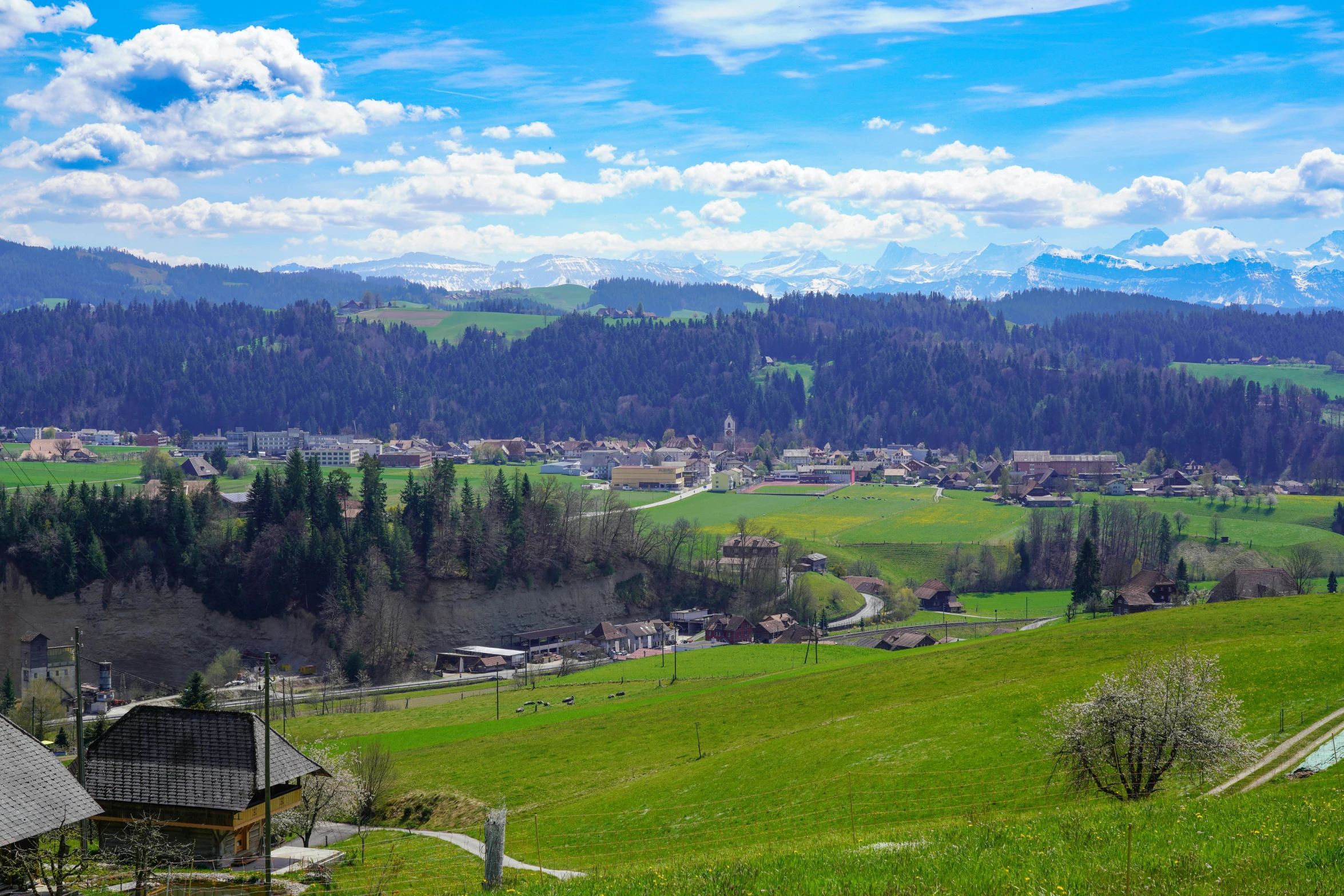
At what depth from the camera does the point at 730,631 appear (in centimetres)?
10169

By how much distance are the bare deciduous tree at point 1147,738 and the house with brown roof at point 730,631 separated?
76.9 metres

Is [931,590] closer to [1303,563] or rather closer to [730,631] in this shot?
[730,631]

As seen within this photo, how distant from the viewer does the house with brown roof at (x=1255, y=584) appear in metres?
85.4

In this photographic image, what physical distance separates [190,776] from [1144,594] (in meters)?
88.1

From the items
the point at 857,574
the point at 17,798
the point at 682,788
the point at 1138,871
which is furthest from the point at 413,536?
the point at 1138,871

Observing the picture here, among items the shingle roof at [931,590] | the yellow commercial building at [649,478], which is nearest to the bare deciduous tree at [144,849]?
the shingle roof at [931,590]

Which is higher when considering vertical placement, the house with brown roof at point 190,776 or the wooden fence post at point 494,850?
the wooden fence post at point 494,850

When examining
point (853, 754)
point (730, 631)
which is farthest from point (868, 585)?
point (853, 754)

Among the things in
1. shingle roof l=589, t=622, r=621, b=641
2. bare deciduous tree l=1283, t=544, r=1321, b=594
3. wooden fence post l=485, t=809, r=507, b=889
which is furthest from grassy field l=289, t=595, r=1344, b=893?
bare deciduous tree l=1283, t=544, r=1321, b=594

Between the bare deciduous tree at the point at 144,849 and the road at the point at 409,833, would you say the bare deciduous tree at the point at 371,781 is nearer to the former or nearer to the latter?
the road at the point at 409,833

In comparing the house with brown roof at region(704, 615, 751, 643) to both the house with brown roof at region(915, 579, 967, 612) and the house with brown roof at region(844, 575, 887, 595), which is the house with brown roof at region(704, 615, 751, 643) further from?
the house with brown roof at region(915, 579, 967, 612)

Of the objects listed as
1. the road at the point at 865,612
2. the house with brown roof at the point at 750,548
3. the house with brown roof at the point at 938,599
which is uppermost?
the house with brown roof at the point at 750,548

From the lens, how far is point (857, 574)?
12056cm

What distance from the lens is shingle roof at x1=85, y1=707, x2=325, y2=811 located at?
24.0 metres
